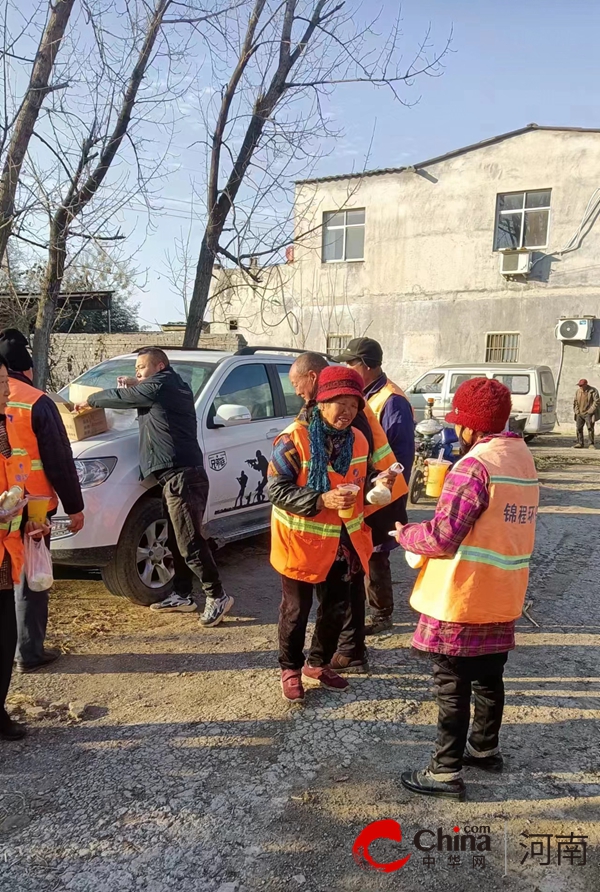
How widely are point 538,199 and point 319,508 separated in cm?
1856

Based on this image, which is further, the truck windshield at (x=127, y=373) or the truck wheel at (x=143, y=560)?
the truck windshield at (x=127, y=373)

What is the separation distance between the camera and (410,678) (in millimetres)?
3721

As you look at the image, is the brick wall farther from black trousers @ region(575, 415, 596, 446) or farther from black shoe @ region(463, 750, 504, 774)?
black shoe @ region(463, 750, 504, 774)

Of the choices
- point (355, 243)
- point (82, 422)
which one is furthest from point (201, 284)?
point (355, 243)

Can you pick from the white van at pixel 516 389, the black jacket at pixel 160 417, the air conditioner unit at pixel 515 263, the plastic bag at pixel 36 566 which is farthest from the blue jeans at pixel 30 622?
the air conditioner unit at pixel 515 263

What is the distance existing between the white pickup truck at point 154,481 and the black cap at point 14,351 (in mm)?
864

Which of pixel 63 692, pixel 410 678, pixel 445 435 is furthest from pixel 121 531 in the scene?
pixel 445 435

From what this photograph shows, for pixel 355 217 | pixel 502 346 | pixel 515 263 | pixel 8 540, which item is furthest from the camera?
pixel 355 217

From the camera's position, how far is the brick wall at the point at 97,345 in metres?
15.0

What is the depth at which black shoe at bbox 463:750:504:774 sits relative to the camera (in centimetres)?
283

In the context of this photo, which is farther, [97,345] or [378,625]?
[97,345]

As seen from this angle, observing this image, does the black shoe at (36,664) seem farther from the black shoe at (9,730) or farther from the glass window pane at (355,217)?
the glass window pane at (355,217)

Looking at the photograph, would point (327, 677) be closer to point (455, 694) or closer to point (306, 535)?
point (306, 535)

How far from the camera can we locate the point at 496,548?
8.19 feet
